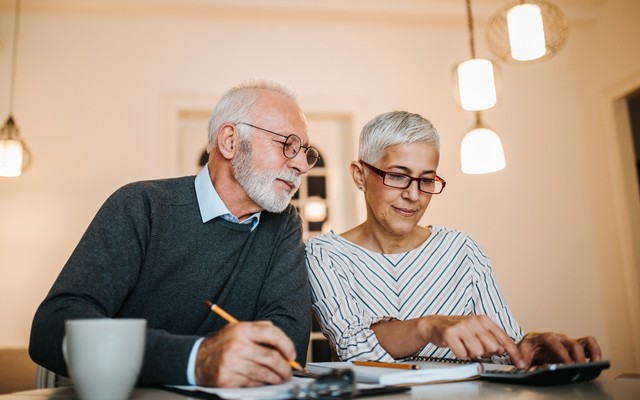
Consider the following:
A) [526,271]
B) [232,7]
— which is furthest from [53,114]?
[526,271]

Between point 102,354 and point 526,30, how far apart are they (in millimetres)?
2123

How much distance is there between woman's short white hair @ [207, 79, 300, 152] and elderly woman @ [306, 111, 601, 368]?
12.5 inches

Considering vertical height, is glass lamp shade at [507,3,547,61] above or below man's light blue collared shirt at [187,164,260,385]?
above

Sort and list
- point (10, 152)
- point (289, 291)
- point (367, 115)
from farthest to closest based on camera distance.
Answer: point (367, 115)
point (10, 152)
point (289, 291)

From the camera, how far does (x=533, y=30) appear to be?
7.37 ft

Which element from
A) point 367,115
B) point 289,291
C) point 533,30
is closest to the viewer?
point 289,291

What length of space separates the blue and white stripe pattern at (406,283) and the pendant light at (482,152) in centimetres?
126

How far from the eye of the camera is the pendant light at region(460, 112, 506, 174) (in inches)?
113

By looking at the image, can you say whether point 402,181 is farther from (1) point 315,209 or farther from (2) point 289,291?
(1) point 315,209

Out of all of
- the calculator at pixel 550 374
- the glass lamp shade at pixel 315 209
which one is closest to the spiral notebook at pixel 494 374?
the calculator at pixel 550 374

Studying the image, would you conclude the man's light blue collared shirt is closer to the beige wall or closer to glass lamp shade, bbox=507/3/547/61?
glass lamp shade, bbox=507/3/547/61

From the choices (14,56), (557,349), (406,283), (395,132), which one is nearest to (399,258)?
(406,283)

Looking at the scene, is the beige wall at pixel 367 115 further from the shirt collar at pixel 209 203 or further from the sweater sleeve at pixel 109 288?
the sweater sleeve at pixel 109 288

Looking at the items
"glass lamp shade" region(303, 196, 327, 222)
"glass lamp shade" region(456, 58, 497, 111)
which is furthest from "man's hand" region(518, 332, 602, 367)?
"glass lamp shade" region(303, 196, 327, 222)
